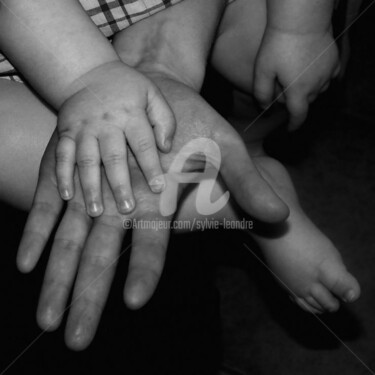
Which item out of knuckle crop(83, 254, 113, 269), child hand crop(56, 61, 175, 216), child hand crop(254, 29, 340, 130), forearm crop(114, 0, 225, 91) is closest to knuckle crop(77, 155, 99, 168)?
child hand crop(56, 61, 175, 216)

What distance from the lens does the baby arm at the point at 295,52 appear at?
704 mm

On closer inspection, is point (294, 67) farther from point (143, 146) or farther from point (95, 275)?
point (95, 275)

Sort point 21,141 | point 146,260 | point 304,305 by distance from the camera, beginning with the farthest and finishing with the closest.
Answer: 1. point 304,305
2. point 21,141
3. point 146,260

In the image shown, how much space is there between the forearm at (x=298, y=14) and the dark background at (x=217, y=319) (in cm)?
25

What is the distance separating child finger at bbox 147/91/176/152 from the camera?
21.6 inches

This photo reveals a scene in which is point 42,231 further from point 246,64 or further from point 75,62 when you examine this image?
point 246,64

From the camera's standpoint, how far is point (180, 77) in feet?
2.25

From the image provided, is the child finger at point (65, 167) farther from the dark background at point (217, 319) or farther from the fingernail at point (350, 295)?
the fingernail at point (350, 295)

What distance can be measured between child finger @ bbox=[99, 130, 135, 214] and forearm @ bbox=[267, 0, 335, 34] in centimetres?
35

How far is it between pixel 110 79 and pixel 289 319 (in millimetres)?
514

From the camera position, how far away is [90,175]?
524mm

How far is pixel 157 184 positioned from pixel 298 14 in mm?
373

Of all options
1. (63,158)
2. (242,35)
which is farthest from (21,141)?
(242,35)

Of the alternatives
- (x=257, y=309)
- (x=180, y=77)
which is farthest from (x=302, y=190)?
(x=180, y=77)
